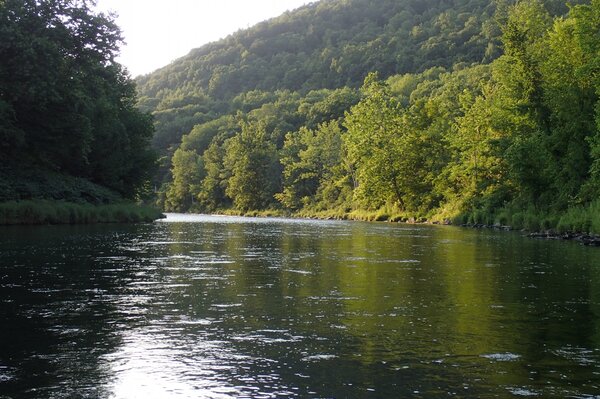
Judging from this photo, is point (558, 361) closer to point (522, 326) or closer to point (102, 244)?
point (522, 326)

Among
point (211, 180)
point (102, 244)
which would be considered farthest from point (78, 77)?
point (211, 180)

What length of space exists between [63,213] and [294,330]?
124 feet

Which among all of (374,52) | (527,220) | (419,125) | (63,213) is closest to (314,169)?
(419,125)

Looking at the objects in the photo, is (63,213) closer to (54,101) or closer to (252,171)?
(54,101)

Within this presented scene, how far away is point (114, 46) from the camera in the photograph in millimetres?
50500

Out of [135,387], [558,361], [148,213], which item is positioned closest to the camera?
[135,387]

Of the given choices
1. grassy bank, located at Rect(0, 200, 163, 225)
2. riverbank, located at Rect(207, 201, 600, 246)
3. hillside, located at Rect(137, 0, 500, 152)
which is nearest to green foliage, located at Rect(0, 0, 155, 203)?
grassy bank, located at Rect(0, 200, 163, 225)

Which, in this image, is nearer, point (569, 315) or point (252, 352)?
point (252, 352)

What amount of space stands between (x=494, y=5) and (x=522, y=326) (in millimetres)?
159624

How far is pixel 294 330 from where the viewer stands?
32.8ft

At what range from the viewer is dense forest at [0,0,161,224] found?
41.9m

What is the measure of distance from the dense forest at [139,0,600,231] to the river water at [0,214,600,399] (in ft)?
70.7

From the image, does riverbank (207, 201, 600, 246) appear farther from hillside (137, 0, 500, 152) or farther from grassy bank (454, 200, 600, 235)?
hillside (137, 0, 500, 152)

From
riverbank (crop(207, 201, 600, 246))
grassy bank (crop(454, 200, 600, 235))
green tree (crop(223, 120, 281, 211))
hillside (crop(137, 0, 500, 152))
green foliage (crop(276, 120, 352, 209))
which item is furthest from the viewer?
hillside (crop(137, 0, 500, 152))
